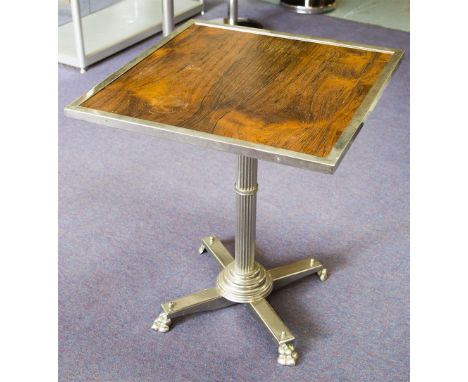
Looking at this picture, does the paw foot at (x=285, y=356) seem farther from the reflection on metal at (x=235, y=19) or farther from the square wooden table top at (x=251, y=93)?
the reflection on metal at (x=235, y=19)

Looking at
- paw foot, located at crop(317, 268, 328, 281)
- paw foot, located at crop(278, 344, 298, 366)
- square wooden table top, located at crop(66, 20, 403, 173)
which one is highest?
square wooden table top, located at crop(66, 20, 403, 173)

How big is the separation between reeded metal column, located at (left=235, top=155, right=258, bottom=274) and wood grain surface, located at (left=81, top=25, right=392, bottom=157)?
0.26m

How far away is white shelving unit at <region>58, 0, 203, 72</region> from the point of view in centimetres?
379

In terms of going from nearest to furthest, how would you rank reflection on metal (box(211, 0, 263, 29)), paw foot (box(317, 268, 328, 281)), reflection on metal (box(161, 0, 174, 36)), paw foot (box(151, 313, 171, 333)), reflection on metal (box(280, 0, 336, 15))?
paw foot (box(151, 313, 171, 333)), paw foot (box(317, 268, 328, 281)), reflection on metal (box(161, 0, 174, 36)), reflection on metal (box(211, 0, 263, 29)), reflection on metal (box(280, 0, 336, 15))

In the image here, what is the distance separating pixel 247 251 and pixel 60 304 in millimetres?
683

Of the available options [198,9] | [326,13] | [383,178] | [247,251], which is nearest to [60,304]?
[247,251]

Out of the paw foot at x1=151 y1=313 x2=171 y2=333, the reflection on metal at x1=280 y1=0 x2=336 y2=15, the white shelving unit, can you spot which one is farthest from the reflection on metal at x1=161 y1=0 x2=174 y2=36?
the paw foot at x1=151 y1=313 x2=171 y2=333

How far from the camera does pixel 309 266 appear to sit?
7.52 ft

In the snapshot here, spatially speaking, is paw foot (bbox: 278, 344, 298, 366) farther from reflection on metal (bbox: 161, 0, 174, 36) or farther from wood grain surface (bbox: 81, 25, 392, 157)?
reflection on metal (bbox: 161, 0, 174, 36)

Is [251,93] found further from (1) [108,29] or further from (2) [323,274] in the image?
(1) [108,29]

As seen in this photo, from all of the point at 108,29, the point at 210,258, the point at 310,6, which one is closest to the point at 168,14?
the point at 108,29

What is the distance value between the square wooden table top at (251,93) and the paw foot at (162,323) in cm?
79

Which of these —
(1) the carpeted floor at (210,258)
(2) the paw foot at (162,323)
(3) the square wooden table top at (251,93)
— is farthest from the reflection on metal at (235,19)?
(2) the paw foot at (162,323)

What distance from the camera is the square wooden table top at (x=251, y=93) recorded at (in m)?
1.46
